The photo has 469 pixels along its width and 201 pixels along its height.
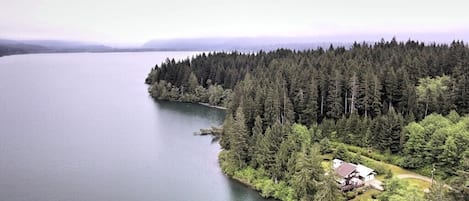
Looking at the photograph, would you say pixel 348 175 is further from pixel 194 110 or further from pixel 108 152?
pixel 194 110

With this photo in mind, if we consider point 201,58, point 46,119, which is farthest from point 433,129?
point 201,58

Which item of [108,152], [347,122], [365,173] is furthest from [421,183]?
[108,152]

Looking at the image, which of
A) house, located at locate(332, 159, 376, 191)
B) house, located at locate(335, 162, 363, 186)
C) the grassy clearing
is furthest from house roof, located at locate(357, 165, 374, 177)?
the grassy clearing

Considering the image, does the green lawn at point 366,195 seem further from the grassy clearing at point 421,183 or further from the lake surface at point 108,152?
the lake surface at point 108,152

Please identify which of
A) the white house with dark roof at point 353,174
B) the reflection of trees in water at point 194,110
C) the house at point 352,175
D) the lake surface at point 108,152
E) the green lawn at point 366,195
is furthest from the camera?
the reflection of trees in water at point 194,110

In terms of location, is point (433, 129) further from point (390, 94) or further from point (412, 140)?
point (390, 94)

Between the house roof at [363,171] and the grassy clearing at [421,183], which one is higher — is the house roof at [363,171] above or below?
above

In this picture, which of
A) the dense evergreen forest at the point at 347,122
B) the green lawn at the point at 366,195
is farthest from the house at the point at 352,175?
the dense evergreen forest at the point at 347,122

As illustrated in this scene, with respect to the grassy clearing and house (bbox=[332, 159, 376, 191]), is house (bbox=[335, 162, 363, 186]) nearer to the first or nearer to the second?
house (bbox=[332, 159, 376, 191])
